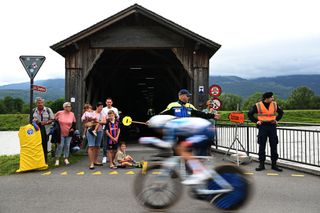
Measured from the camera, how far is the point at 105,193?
638cm

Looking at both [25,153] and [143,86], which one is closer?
[25,153]

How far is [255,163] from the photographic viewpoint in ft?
33.3

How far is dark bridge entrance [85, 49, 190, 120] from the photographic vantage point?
18.3 meters

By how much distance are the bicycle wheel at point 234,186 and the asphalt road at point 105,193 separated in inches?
13.0

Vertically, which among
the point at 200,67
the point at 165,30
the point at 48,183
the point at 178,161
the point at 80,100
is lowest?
the point at 48,183

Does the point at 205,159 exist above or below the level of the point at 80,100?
below

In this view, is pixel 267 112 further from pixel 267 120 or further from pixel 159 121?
pixel 159 121

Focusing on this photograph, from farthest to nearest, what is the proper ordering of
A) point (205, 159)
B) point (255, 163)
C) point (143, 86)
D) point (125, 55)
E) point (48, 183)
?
point (143, 86) → point (125, 55) → point (255, 163) → point (48, 183) → point (205, 159)

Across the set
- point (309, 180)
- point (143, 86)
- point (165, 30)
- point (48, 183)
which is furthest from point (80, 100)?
point (143, 86)

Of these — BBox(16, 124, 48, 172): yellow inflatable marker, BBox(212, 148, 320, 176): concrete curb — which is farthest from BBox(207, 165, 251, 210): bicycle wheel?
BBox(16, 124, 48, 172): yellow inflatable marker

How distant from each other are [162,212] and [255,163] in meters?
5.96

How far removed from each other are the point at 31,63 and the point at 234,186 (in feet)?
23.6

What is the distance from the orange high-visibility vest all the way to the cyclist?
4.21 metres

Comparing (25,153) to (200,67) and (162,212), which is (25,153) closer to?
(162,212)
